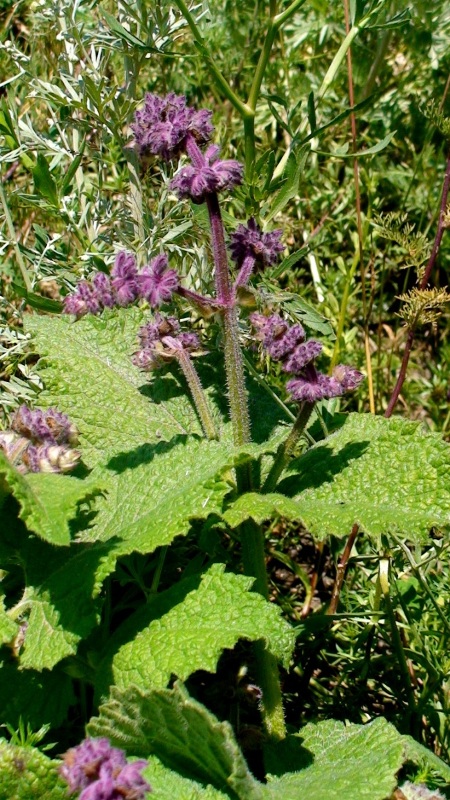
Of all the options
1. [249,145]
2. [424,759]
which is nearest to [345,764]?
[424,759]

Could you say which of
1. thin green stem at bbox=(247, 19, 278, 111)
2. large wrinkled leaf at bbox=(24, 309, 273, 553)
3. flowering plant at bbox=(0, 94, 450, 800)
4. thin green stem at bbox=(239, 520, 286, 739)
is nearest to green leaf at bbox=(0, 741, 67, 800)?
flowering plant at bbox=(0, 94, 450, 800)

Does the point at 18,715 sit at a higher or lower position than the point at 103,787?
lower

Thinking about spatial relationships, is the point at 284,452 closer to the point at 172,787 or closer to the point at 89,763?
the point at 172,787

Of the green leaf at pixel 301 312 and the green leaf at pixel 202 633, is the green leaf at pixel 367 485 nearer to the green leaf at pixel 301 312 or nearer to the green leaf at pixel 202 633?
the green leaf at pixel 202 633

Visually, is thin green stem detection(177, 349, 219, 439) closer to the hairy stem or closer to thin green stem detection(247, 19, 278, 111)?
the hairy stem

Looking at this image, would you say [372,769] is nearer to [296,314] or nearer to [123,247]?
[296,314]

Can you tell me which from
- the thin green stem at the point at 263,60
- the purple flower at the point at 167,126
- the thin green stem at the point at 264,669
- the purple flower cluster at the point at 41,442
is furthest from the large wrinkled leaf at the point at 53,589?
the thin green stem at the point at 263,60

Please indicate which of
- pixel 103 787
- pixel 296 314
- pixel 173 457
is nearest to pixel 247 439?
pixel 173 457
